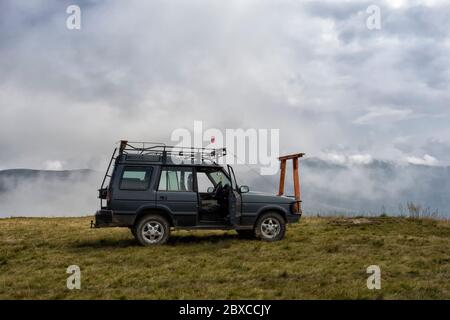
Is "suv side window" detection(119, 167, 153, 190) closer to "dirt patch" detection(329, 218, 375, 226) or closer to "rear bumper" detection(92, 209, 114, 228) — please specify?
"rear bumper" detection(92, 209, 114, 228)

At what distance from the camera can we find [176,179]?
11.7 m

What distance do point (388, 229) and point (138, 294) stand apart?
10492 mm

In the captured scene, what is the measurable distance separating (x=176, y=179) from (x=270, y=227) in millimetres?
2965

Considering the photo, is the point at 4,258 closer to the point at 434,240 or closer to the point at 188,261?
the point at 188,261

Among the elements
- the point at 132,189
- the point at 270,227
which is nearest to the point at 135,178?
the point at 132,189

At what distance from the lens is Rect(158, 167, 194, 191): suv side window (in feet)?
37.8

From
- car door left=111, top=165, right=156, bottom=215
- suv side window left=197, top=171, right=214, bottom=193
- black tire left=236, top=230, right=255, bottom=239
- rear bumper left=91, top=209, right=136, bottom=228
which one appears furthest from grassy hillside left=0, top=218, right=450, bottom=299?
suv side window left=197, top=171, right=214, bottom=193

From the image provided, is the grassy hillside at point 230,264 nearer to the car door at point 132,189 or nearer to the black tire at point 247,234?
the black tire at point 247,234

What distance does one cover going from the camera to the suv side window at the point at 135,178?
36.6 ft

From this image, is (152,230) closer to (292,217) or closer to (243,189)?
(243,189)

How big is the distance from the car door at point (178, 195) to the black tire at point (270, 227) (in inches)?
72.8

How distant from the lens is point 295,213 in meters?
12.5

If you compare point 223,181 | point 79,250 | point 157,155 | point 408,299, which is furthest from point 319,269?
point 79,250

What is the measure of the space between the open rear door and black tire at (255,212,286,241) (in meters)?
0.66
